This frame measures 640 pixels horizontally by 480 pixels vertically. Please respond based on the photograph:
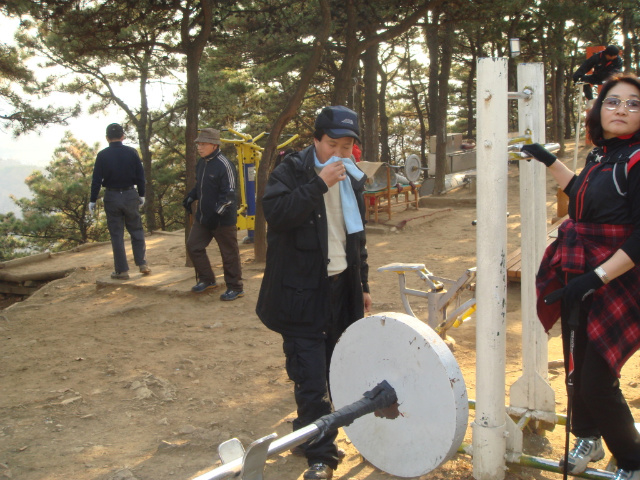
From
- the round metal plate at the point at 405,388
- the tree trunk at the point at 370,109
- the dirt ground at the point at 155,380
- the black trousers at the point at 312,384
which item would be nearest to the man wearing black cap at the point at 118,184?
the dirt ground at the point at 155,380

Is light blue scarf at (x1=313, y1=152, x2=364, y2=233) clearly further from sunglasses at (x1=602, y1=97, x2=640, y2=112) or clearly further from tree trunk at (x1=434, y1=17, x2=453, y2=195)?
tree trunk at (x1=434, y1=17, x2=453, y2=195)

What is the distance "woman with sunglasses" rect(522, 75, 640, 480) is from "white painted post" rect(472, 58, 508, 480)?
22 cm

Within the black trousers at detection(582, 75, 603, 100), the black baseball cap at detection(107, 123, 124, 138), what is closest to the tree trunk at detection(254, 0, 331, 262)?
the black baseball cap at detection(107, 123, 124, 138)

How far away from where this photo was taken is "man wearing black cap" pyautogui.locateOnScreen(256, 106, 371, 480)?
3031 millimetres

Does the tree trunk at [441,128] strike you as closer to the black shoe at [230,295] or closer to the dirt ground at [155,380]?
the dirt ground at [155,380]

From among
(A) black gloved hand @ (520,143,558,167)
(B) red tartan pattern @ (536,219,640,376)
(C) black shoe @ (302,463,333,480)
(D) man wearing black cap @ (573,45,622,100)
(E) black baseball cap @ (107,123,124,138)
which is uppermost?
(E) black baseball cap @ (107,123,124,138)


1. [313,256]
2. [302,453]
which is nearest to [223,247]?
[302,453]

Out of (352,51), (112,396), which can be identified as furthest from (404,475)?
(352,51)

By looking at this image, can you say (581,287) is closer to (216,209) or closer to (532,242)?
(532,242)

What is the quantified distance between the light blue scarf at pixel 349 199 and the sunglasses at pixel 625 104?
1.18 m

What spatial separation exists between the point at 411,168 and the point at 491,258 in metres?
11.5

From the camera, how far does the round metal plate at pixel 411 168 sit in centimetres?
1380

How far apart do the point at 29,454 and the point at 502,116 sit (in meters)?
3.05

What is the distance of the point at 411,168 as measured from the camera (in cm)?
1391
